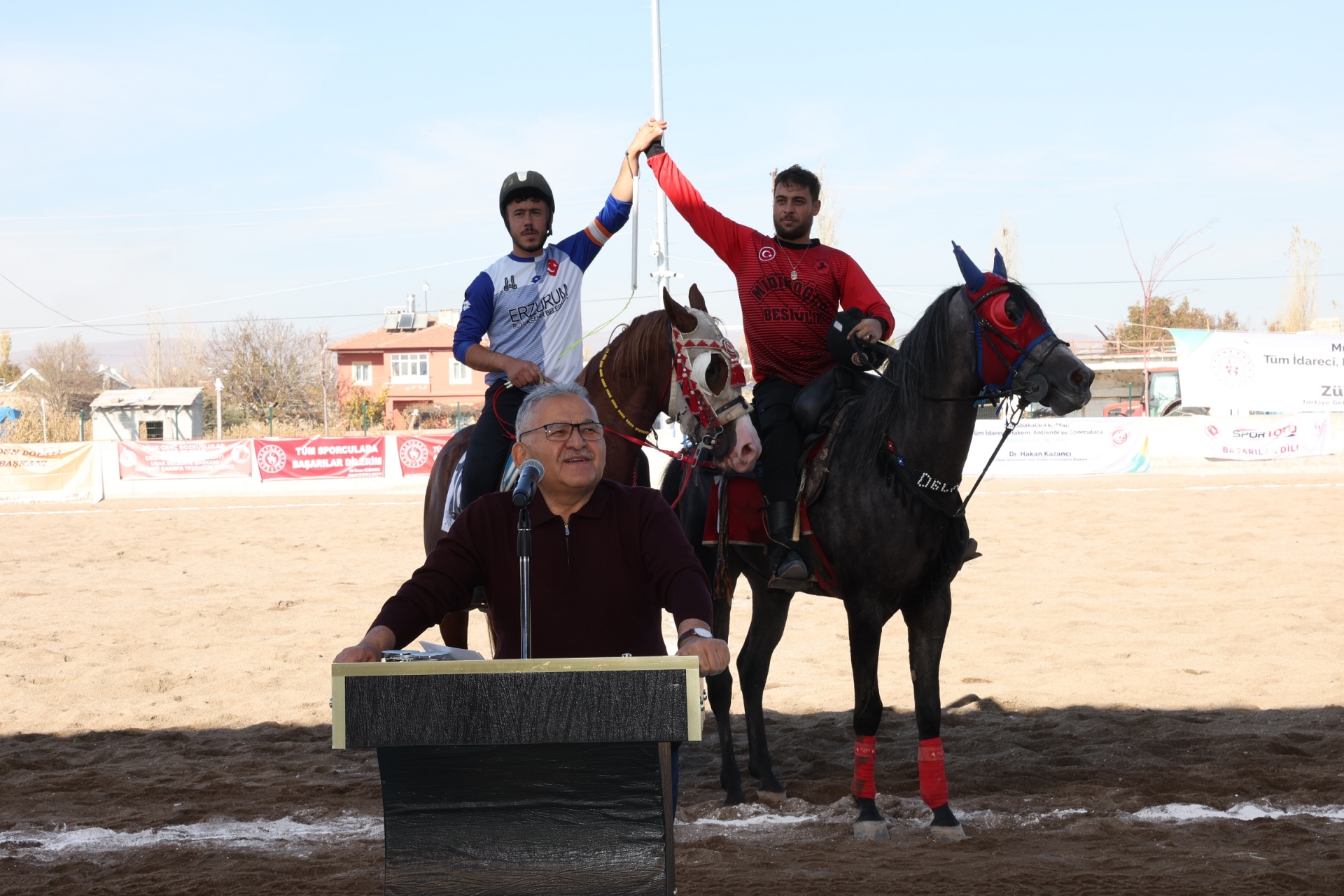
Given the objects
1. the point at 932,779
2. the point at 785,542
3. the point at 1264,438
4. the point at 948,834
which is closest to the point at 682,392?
the point at 785,542

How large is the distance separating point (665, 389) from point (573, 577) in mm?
2081

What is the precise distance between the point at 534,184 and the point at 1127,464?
21811mm

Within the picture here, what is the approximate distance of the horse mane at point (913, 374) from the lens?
16.3ft

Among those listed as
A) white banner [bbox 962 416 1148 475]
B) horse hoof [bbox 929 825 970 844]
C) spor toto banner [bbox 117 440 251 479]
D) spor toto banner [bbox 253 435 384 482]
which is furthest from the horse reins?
spor toto banner [bbox 117 440 251 479]

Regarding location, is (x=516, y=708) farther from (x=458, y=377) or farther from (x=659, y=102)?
(x=458, y=377)

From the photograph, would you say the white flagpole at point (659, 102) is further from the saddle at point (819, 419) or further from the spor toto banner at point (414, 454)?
the saddle at point (819, 419)

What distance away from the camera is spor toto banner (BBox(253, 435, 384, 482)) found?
24953 mm

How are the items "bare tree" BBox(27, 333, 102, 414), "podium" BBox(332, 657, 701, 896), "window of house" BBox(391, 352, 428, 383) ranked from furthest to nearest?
1. "window of house" BBox(391, 352, 428, 383)
2. "bare tree" BBox(27, 333, 102, 414)
3. "podium" BBox(332, 657, 701, 896)

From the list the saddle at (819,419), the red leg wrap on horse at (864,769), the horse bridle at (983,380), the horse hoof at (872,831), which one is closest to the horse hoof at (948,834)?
the horse hoof at (872,831)

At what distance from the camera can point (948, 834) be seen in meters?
4.80

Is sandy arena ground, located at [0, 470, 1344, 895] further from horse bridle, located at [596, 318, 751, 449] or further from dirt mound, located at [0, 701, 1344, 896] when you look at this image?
horse bridle, located at [596, 318, 751, 449]

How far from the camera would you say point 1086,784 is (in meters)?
5.51

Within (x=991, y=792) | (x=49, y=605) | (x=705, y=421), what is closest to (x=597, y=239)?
(x=705, y=421)

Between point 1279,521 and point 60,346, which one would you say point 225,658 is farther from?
point 60,346
